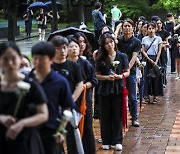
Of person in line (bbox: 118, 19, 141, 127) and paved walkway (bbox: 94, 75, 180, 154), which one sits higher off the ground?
person in line (bbox: 118, 19, 141, 127)

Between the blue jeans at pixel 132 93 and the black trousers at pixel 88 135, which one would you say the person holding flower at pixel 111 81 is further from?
the blue jeans at pixel 132 93

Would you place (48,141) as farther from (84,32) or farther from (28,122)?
(84,32)

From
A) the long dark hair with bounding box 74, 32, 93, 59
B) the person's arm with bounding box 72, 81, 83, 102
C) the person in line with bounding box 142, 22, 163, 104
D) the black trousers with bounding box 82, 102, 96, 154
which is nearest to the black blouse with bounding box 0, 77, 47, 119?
the person's arm with bounding box 72, 81, 83, 102

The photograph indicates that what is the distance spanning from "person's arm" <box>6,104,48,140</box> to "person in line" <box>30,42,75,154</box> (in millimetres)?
442

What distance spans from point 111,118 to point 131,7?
32.0 meters

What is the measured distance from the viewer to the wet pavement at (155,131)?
8281 mm

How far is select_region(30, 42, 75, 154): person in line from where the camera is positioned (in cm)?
466

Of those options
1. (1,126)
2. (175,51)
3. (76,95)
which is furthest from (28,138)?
(175,51)

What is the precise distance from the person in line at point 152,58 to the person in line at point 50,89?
7.25m

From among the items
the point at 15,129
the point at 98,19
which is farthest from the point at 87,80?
the point at 98,19

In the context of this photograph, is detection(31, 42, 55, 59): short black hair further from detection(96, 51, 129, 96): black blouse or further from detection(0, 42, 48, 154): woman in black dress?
detection(96, 51, 129, 96): black blouse

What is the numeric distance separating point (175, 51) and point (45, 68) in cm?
1176

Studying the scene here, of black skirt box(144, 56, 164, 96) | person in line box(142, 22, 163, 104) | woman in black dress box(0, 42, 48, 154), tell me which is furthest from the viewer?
black skirt box(144, 56, 164, 96)

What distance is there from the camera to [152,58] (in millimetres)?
12344
